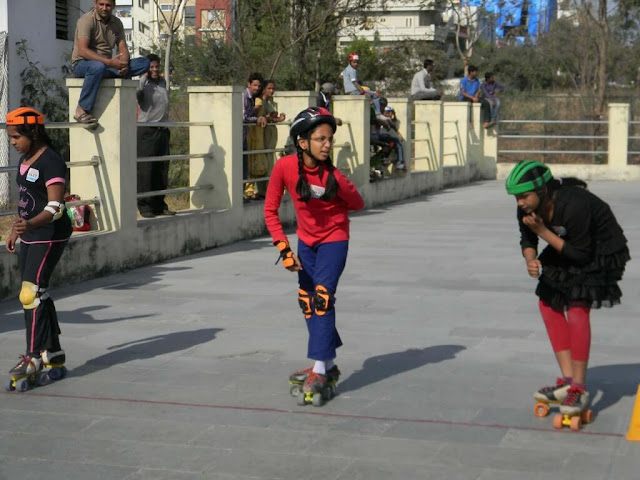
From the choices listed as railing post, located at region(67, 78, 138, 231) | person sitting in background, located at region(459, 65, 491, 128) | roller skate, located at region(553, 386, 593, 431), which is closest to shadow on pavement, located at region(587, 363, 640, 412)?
roller skate, located at region(553, 386, 593, 431)

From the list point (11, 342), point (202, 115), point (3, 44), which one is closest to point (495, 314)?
point (11, 342)

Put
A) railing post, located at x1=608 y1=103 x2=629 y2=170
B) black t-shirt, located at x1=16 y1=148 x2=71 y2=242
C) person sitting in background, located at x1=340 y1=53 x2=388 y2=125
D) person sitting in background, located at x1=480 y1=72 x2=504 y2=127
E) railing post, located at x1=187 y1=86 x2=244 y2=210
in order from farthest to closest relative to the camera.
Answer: person sitting in background, located at x1=480 y1=72 x2=504 y2=127
railing post, located at x1=608 y1=103 x2=629 y2=170
person sitting in background, located at x1=340 y1=53 x2=388 y2=125
railing post, located at x1=187 y1=86 x2=244 y2=210
black t-shirt, located at x1=16 y1=148 x2=71 y2=242

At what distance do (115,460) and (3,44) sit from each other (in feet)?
54.1

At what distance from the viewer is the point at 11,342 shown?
862 cm

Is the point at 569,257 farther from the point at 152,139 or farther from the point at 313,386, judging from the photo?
the point at 152,139

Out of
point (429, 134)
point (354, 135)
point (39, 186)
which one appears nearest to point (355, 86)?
point (354, 135)

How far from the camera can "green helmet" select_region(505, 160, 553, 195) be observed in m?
6.05

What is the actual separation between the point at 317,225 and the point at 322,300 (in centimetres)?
45

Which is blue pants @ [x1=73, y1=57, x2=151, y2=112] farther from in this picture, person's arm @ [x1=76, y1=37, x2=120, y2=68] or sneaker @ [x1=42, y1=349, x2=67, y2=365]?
sneaker @ [x1=42, y1=349, x2=67, y2=365]

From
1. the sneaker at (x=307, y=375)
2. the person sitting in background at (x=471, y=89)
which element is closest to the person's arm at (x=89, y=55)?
the sneaker at (x=307, y=375)

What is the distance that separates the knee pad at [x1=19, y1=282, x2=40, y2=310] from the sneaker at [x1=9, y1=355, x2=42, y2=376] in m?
0.31

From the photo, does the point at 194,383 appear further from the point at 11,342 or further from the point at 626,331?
the point at 626,331

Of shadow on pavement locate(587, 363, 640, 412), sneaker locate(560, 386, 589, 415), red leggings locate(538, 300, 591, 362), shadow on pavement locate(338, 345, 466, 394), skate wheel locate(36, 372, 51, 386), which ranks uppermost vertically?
red leggings locate(538, 300, 591, 362)

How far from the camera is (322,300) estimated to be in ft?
22.4
